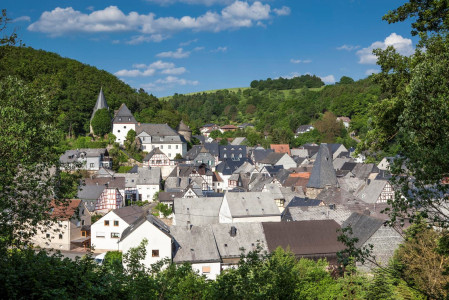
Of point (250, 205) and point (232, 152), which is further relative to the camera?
point (232, 152)

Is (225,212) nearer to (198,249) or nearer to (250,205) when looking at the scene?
(250,205)

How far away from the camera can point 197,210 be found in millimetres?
35125

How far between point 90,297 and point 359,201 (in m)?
31.2

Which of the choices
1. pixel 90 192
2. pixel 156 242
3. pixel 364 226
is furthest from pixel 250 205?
pixel 90 192

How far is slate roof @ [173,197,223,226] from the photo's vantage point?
34312 mm

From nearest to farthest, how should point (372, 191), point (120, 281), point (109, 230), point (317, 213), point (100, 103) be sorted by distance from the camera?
point (120, 281), point (317, 213), point (109, 230), point (372, 191), point (100, 103)

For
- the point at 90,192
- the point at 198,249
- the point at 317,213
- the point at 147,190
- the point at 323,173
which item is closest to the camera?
the point at 198,249

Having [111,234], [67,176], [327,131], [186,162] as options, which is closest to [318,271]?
[67,176]

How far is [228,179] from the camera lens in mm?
57969

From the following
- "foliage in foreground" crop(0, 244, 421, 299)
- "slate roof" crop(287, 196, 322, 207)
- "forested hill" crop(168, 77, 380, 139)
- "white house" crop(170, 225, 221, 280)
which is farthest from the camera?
"forested hill" crop(168, 77, 380, 139)

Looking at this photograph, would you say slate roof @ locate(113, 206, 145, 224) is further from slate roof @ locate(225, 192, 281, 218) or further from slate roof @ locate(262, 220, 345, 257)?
slate roof @ locate(262, 220, 345, 257)

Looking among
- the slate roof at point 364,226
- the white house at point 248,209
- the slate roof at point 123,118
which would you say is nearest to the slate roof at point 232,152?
the slate roof at point 123,118

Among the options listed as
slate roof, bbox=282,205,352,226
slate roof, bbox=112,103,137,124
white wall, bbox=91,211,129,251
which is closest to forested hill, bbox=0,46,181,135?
slate roof, bbox=112,103,137,124

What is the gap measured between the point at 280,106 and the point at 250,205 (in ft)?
297
